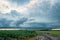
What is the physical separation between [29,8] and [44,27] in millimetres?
421

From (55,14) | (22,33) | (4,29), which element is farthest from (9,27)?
(55,14)

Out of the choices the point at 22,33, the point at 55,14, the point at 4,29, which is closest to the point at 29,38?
the point at 22,33

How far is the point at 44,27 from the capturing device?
2.44 m

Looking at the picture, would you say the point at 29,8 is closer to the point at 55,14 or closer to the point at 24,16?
the point at 24,16

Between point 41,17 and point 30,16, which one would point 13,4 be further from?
point 41,17

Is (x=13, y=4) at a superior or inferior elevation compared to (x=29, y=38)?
superior

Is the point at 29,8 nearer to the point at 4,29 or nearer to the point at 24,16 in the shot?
the point at 24,16

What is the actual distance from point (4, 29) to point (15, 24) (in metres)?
0.21

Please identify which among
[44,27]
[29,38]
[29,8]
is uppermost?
[29,8]

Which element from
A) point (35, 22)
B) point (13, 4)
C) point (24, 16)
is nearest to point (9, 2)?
point (13, 4)

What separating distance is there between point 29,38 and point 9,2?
2.33 feet

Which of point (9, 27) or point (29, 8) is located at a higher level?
point (29, 8)

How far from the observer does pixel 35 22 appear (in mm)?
2438

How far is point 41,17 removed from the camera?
2441 mm
